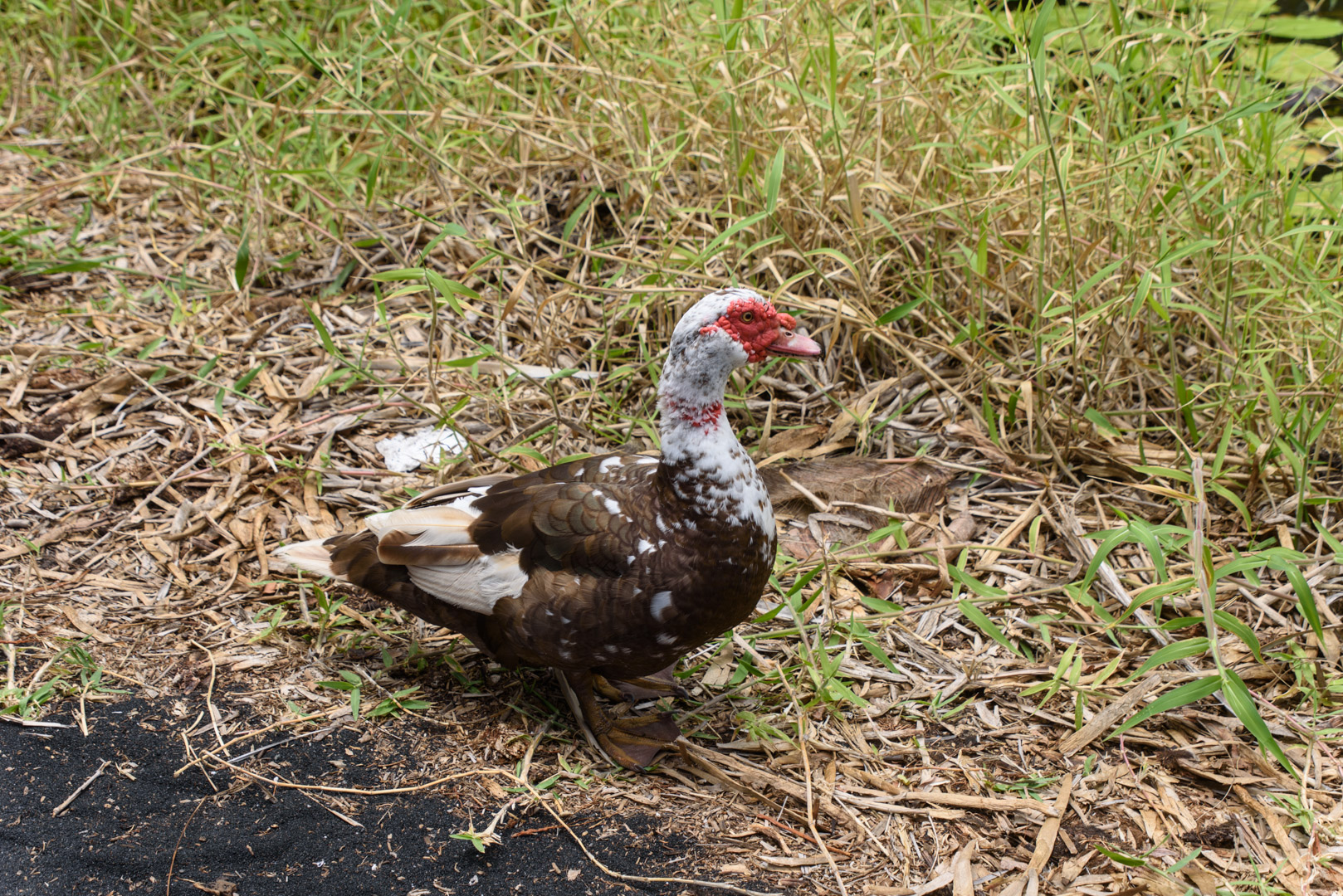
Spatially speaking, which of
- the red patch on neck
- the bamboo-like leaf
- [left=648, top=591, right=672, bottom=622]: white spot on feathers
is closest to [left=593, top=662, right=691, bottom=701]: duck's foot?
[left=648, top=591, right=672, bottom=622]: white spot on feathers

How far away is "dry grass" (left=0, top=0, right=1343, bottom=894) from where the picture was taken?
2434mm

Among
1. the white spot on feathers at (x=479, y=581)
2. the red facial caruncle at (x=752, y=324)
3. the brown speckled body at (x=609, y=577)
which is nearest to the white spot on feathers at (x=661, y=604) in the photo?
the brown speckled body at (x=609, y=577)

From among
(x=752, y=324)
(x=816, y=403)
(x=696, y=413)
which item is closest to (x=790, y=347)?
(x=752, y=324)

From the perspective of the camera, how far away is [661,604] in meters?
2.38

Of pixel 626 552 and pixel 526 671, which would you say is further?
pixel 526 671

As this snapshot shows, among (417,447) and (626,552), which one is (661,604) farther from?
(417,447)

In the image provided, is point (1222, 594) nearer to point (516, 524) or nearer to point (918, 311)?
point (918, 311)

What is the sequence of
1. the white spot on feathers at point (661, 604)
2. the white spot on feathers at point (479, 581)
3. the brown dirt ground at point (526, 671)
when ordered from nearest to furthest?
the brown dirt ground at point (526, 671), the white spot on feathers at point (661, 604), the white spot on feathers at point (479, 581)

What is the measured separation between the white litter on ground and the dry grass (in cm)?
6

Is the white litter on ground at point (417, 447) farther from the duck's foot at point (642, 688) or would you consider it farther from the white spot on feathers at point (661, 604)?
the white spot on feathers at point (661, 604)

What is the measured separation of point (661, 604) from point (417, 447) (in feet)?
4.44

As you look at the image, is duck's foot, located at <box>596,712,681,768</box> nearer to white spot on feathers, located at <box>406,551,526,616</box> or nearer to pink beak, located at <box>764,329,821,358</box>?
white spot on feathers, located at <box>406,551,526,616</box>

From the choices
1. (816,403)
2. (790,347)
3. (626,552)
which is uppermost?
(790,347)

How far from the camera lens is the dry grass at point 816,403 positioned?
243 centimetres
